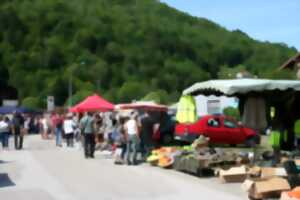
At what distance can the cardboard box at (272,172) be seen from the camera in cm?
1207

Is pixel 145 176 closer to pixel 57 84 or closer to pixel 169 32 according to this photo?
pixel 57 84

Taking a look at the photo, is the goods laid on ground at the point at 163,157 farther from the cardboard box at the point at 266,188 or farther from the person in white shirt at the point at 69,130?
the person in white shirt at the point at 69,130

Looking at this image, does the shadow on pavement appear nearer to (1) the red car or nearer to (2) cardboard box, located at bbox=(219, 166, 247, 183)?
(2) cardboard box, located at bbox=(219, 166, 247, 183)

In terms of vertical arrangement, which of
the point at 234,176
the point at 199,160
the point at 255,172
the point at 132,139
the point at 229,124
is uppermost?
the point at 229,124

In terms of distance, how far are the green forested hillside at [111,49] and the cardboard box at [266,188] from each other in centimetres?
7482

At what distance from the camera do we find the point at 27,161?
19688mm

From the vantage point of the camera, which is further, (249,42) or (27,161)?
(249,42)

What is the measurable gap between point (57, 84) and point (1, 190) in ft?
256

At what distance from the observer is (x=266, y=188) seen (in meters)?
10.9

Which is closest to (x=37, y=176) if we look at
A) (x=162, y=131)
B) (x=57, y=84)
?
Result: (x=162, y=131)


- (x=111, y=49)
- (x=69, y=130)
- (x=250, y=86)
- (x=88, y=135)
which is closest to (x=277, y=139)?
(x=250, y=86)

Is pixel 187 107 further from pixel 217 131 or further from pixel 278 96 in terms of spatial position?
pixel 217 131

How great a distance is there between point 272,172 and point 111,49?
287ft

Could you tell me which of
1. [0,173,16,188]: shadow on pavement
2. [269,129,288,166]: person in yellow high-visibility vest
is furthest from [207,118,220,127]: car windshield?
[0,173,16,188]: shadow on pavement
